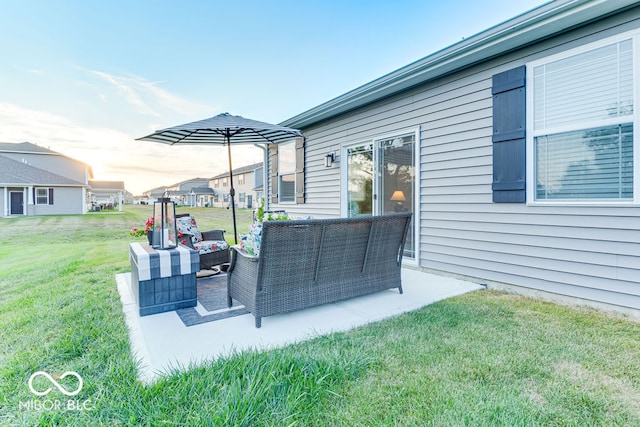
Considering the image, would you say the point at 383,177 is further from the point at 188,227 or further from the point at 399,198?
the point at 188,227

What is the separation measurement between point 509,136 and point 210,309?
3600 millimetres

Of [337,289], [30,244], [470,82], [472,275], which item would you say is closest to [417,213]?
[472,275]

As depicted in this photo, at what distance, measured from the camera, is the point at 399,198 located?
196 inches

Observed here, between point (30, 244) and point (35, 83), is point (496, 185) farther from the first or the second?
point (30, 244)

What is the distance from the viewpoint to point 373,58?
27.1 ft

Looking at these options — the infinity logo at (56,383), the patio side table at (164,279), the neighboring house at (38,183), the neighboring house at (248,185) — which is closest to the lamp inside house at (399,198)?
the patio side table at (164,279)

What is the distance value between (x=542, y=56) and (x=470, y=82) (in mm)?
778

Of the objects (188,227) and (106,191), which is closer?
(188,227)

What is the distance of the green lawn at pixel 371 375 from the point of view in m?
1.49

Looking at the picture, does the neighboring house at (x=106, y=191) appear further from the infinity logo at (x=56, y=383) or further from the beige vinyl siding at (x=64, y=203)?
the infinity logo at (x=56, y=383)

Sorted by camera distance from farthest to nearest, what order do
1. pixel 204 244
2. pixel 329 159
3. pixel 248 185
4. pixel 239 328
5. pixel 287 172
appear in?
pixel 248 185 < pixel 287 172 < pixel 329 159 < pixel 204 244 < pixel 239 328

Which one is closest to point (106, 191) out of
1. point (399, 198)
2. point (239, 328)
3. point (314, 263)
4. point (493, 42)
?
point (399, 198)

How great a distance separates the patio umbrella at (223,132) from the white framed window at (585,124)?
10.1ft

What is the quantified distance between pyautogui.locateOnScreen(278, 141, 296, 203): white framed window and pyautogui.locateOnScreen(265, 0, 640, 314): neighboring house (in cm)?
252
